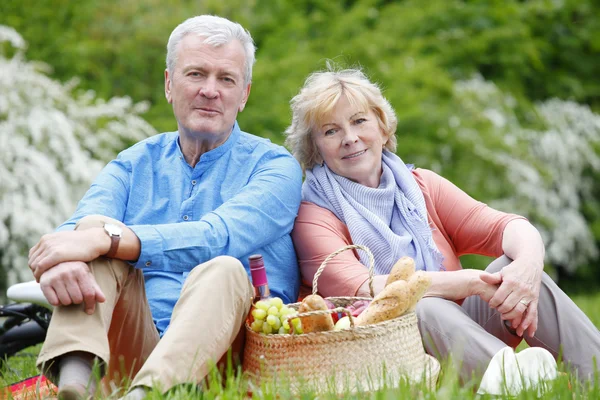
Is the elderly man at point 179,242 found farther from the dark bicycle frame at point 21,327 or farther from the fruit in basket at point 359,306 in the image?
the dark bicycle frame at point 21,327

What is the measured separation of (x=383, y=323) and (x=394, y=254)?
0.82 m

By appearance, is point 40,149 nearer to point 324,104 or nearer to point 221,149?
point 221,149

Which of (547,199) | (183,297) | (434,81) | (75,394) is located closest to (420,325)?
(183,297)

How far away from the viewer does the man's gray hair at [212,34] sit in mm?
3646

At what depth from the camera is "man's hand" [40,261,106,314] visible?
2725mm

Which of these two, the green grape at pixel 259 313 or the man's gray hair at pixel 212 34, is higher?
the man's gray hair at pixel 212 34

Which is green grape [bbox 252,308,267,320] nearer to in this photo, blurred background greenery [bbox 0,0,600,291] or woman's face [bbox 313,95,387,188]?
woman's face [bbox 313,95,387,188]

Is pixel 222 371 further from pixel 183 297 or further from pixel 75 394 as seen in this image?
pixel 75 394

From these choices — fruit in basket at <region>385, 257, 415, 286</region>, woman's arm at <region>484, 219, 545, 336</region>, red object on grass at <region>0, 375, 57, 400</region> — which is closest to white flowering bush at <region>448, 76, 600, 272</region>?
woman's arm at <region>484, 219, 545, 336</region>

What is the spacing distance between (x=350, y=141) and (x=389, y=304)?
3.56ft

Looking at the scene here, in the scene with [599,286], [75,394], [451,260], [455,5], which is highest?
[455,5]

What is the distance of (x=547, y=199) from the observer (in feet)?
30.0

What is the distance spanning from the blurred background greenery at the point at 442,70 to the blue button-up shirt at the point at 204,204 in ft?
11.5

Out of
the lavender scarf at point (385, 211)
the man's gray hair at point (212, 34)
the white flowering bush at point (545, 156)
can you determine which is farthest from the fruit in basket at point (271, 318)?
the white flowering bush at point (545, 156)
